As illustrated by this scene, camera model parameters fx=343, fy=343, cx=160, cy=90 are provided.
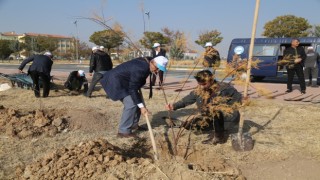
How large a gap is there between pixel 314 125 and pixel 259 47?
343 inches

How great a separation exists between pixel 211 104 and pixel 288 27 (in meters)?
31.5

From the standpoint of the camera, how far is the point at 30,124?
5.49m

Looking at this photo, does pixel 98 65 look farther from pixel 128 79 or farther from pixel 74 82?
pixel 128 79

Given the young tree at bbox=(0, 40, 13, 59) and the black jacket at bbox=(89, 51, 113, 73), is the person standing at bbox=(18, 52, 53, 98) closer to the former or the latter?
the black jacket at bbox=(89, 51, 113, 73)

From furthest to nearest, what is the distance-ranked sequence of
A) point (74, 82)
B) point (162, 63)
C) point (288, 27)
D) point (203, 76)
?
point (288, 27)
point (74, 82)
point (203, 76)
point (162, 63)

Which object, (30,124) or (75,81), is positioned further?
(75,81)

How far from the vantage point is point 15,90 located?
32.8ft

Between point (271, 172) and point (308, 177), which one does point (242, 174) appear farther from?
point (308, 177)

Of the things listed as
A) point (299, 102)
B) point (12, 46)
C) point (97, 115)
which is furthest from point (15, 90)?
point (12, 46)

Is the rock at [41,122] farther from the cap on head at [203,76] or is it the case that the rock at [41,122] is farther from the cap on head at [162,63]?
the cap on head at [203,76]

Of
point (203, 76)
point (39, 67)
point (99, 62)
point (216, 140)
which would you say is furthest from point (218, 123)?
point (39, 67)

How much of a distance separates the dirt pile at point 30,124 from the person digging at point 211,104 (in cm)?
201

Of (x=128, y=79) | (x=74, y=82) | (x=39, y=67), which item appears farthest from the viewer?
(x=74, y=82)

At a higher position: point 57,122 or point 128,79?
point 128,79
